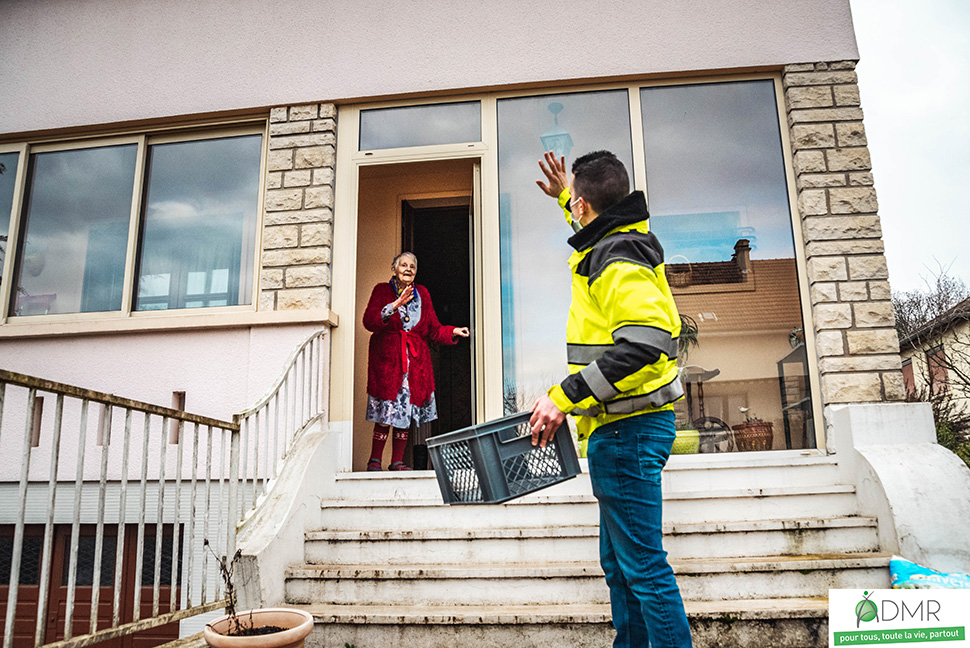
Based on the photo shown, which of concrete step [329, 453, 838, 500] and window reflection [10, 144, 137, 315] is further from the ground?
window reflection [10, 144, 137, 315]

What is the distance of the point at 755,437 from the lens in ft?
14.5

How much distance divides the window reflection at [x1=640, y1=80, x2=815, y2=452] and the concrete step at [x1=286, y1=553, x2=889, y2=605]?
51.7 inches

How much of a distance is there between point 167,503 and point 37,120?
11.4ft

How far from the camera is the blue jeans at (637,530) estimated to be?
1.78m

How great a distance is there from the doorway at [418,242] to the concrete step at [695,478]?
123cm

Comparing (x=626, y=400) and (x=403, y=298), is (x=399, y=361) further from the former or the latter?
(x=626, y=400)

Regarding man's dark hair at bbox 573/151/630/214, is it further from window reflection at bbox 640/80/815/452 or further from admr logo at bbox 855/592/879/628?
window reflection at bbox 640/80/815/452

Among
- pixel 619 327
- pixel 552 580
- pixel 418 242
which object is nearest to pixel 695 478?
pixel 552 580

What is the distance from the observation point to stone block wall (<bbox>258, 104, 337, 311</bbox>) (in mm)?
4816

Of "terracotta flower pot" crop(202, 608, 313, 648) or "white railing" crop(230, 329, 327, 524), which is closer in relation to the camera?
"terracotta flower pot" crop(202, 608, 313, 648)

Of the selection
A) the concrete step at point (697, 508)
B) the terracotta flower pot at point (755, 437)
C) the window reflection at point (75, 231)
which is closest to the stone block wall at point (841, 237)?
the terracotta flower pot at point (755, 437)

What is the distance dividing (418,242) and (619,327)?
5.81 metres

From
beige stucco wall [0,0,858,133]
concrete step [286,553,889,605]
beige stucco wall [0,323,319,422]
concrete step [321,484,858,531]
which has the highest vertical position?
beige stucco wall [0,0,858,133]

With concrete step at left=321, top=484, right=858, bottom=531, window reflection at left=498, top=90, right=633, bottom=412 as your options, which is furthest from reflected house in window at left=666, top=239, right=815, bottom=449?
window reflection at left=498, top=90, right=633, bottom=412
